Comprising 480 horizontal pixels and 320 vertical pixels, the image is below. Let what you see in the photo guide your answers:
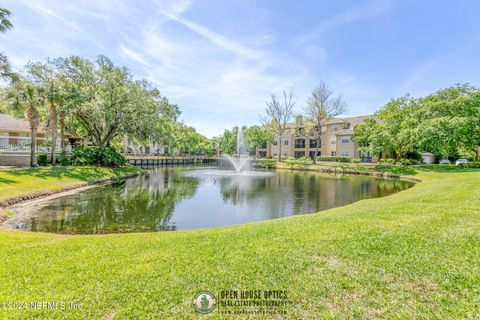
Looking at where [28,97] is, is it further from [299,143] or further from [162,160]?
[299,143]

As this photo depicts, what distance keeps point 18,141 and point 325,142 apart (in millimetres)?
55933

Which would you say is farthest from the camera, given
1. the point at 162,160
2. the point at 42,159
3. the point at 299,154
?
the point at 299,154

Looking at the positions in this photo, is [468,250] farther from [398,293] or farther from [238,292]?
[238,292]

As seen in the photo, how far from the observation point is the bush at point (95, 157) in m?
28.6

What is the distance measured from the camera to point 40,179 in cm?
1873

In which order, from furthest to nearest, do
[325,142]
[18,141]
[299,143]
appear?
[299,143] < [325,142] < [18,141]

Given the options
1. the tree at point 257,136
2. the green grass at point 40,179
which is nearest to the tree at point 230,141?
the tree at point 257,136

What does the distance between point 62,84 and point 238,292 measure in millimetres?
30213

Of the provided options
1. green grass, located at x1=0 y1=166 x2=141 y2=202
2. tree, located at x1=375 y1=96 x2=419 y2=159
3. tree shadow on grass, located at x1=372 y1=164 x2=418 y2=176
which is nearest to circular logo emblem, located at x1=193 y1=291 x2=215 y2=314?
green grass, located at x1=0 y1=166 x2=141 y2=202

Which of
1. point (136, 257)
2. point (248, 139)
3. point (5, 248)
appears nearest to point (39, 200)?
point (5, 248)

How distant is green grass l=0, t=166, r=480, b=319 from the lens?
3.56 metres

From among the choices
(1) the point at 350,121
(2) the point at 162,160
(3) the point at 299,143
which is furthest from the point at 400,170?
(2) the point at 162,160

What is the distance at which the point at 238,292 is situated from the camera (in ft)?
13.3

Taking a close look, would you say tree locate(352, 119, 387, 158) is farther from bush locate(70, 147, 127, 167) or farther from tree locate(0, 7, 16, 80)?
tree locate(0, 7, 16, 80)
